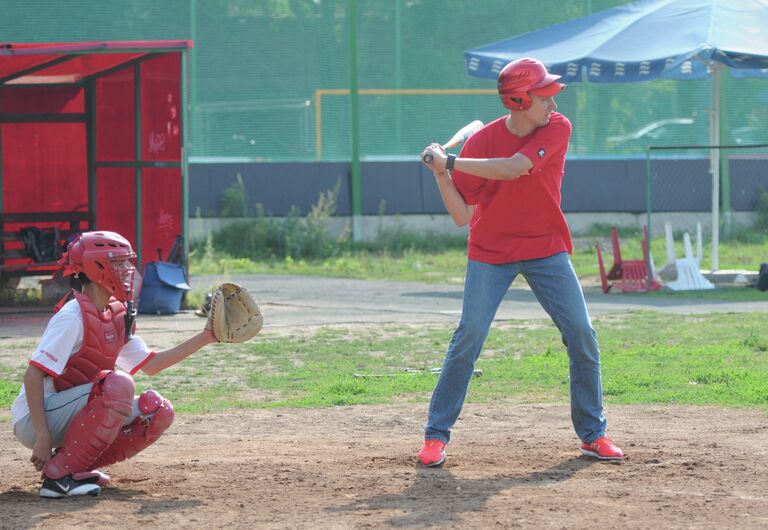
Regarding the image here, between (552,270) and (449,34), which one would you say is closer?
(552,270)

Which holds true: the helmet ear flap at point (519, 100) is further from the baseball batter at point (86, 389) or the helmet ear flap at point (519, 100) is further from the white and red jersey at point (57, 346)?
the white and red jersey at point (57, 346)

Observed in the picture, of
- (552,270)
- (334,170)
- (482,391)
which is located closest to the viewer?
(552,270)

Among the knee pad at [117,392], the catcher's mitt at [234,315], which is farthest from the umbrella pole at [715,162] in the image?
the knee pad at [117,392]

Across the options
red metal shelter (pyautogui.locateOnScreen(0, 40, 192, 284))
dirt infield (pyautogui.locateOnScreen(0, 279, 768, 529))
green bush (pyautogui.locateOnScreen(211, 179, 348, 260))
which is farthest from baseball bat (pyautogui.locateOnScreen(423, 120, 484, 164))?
green bush (pyautogui.locateOnScreen(211, 179, 348, 260))

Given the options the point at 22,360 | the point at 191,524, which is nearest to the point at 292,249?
the point at 22,360

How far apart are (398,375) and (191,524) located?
14.7ft

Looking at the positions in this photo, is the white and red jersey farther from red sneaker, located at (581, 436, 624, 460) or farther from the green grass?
red sneaker, located at (581, 436, 624, 460)

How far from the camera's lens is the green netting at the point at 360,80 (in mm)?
23484

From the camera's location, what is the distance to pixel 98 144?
52.2 ft

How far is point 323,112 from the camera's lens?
2461cm

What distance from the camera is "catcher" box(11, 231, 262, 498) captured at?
224 inches

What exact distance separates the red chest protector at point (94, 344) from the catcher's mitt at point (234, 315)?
17.0 inches

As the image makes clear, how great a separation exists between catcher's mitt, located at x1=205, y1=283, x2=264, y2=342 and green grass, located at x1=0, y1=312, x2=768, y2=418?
2.35 metres

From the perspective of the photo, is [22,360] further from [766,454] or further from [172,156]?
[766,454]
